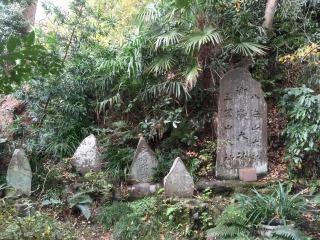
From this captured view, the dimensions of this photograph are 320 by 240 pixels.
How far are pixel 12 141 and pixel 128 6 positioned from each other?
21.6ft

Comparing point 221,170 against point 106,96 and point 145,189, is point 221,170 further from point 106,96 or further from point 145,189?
point 106,96

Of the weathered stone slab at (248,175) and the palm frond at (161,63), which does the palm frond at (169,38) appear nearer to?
the palm frond at (161,63)

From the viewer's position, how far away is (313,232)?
3.66 m

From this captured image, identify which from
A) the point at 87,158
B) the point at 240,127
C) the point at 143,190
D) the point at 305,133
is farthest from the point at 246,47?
the point at 87,158

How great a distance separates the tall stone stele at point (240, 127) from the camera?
15.8 ft

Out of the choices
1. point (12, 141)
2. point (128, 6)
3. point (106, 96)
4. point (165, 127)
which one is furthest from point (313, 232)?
point (128, 6)

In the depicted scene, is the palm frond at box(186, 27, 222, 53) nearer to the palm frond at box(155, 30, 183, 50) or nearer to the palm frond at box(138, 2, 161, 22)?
the palm frond at box(155, 30, 183, 50)

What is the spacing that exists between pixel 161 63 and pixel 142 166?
179 cm

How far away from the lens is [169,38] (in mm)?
5363

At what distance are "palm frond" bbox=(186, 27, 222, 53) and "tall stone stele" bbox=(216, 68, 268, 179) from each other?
25.0 inches

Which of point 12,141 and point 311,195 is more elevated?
point 12,141

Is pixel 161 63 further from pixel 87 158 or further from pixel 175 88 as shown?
pixel 87 158

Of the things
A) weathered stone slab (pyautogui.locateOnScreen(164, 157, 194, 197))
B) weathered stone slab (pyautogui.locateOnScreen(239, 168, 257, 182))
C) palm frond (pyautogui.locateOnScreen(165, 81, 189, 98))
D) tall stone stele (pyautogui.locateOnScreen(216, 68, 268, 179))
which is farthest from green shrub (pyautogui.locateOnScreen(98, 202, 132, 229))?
palm frond (pyautogui.locateOnScreen(165, 81, 189, 98))

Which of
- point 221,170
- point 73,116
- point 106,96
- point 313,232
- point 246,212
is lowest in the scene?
point 313,232
